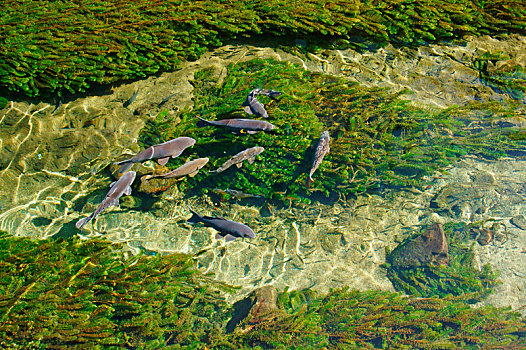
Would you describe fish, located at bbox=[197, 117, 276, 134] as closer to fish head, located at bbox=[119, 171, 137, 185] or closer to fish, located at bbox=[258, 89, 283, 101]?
fish, located at bbox=[258, 89, 283, 101]

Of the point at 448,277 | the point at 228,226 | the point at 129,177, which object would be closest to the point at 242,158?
the point at 228,226

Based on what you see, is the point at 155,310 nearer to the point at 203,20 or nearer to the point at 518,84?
the point at 203,20

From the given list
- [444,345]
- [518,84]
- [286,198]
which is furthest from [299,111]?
[518,84]

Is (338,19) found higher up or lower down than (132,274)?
higher up

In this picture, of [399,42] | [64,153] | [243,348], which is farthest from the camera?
[399,42]

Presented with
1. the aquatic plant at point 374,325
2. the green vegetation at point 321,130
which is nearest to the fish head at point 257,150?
the green vegetation at point 321,130

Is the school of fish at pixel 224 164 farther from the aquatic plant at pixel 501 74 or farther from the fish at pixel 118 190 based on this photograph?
the aquatic plant at pixel 501 74

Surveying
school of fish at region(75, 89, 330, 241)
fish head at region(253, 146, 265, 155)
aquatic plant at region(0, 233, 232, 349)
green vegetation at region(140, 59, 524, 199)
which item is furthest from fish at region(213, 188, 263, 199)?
aquatic plant at region(0, 233, 232, 349)
